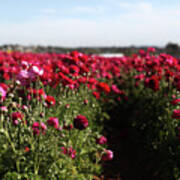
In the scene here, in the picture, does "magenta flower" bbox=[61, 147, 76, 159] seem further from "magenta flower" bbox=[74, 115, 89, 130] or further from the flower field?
"magenta flower" bbox=[74, 115, 89, 130]

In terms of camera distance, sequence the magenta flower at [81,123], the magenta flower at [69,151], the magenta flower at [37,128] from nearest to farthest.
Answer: the magenta flower at [81,123], the magenta flower at [37,128], the magenta flower at [69,151]

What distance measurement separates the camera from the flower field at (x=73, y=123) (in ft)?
8.06

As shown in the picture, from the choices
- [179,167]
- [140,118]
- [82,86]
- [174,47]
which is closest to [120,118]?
[140,118]

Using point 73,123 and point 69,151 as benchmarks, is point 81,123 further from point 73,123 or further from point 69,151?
point 69,151

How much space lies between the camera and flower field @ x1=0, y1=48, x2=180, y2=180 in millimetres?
2457

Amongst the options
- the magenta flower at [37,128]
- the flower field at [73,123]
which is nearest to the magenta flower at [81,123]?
the flower field at [73,123]

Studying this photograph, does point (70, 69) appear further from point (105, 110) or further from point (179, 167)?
point (105, 110)

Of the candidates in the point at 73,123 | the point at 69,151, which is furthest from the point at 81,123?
the point at 69,151

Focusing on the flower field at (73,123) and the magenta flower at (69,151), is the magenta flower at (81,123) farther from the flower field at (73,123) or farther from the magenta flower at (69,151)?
the magenta flower at (69,151)

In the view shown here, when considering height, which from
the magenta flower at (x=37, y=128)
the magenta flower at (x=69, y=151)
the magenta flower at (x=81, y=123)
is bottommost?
the magenta flower at (x=69, y=151)

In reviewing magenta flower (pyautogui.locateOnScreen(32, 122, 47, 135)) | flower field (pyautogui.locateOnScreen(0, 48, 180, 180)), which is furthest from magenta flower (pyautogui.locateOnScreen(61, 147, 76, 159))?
magenta flower (pyautogui.locateOnScreen(32, 122, 47, 135))

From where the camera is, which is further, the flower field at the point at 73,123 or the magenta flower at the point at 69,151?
the magenta flower at the point at 69,151

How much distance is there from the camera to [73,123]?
8.57 feet

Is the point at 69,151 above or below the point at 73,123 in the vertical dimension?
below
